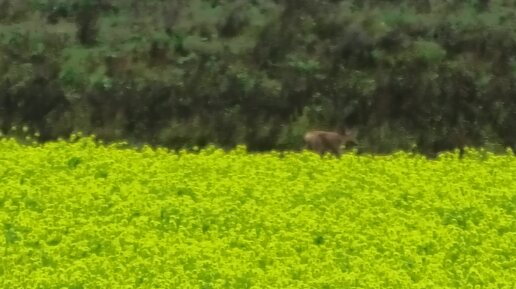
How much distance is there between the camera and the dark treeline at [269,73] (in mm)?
18219

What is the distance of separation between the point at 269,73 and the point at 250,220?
8.65m

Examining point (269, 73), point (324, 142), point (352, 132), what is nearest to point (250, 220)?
point (324, 142)

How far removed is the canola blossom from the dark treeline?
2.99 meters

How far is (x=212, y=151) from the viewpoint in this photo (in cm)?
1546

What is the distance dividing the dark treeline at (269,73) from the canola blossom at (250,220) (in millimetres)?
2990

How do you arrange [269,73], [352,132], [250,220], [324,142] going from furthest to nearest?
[269,73], [352,132], [324,142], [250,220]

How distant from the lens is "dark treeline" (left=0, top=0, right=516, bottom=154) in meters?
18.2

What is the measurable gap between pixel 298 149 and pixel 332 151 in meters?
1.31

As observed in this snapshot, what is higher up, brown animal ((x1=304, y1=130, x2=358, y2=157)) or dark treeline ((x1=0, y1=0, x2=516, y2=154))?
brown animal ((x1=304, y1=130, x2=358, y2=157))

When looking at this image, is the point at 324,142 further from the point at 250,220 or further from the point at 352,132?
the point at 250,220

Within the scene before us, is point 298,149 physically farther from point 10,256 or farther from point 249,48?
point 10,256

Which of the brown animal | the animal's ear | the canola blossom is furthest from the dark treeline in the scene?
the canola blossom

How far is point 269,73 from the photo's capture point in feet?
64.7

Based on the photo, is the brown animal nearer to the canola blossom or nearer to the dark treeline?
the dark treeline
